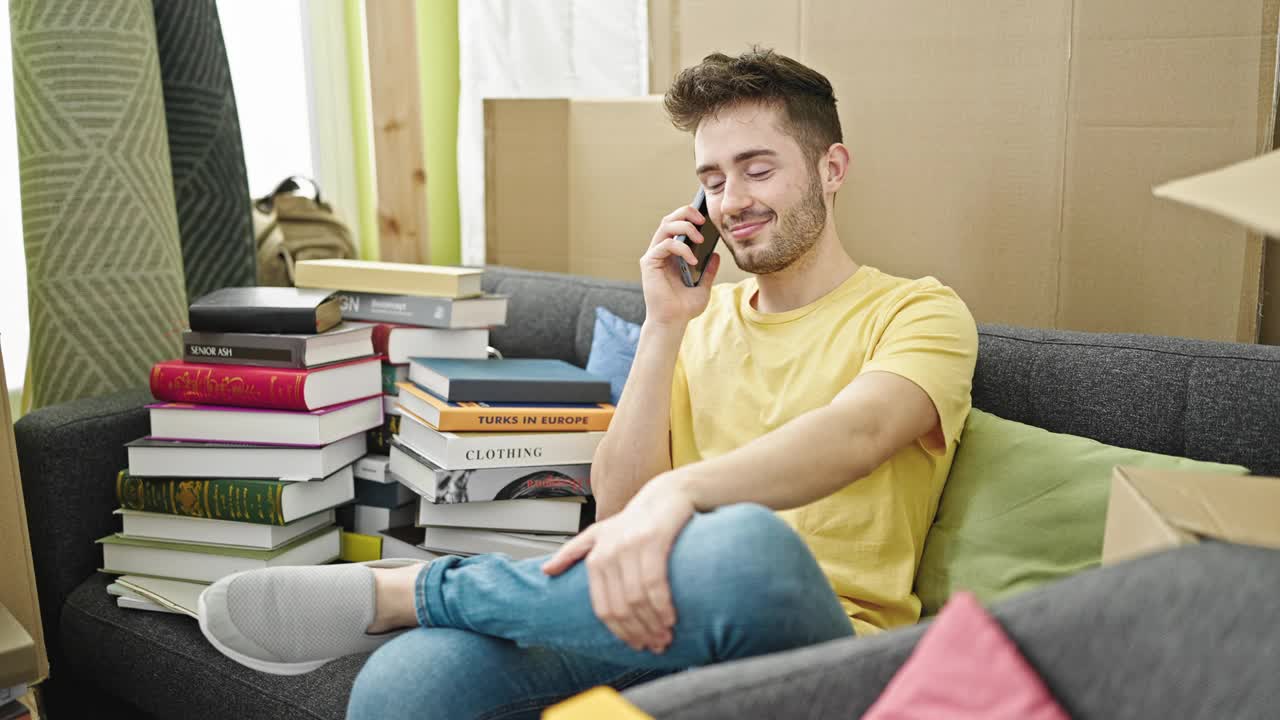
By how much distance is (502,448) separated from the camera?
154 centimetres

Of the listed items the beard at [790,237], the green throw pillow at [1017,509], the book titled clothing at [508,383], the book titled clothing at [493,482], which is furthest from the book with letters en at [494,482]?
the green throw pillow at [1017,509]

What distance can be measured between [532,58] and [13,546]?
4.89 ft

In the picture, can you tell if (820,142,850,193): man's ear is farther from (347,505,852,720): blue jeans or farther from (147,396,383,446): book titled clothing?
(147,396,383,446): book titled clothing

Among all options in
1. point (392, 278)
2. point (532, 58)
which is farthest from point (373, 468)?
point (532, 58)

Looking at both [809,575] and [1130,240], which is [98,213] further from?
[1130,240]

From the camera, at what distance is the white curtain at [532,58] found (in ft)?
7.34

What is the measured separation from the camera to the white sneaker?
1.17 meters

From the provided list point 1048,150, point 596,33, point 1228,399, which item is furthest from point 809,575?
point 596,33

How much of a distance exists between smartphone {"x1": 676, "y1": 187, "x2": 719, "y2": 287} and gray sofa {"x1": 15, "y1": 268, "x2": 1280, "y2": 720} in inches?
14.5

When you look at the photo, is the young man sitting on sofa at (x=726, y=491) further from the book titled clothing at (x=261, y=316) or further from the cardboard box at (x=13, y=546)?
the book titled clothing at (x=261, y=316)

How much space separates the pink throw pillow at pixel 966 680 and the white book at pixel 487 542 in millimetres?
911

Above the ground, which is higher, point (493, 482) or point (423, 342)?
point (423, 342)

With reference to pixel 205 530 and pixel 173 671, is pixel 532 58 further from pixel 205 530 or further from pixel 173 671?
pixel 173 671

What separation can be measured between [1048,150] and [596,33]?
112 cm
